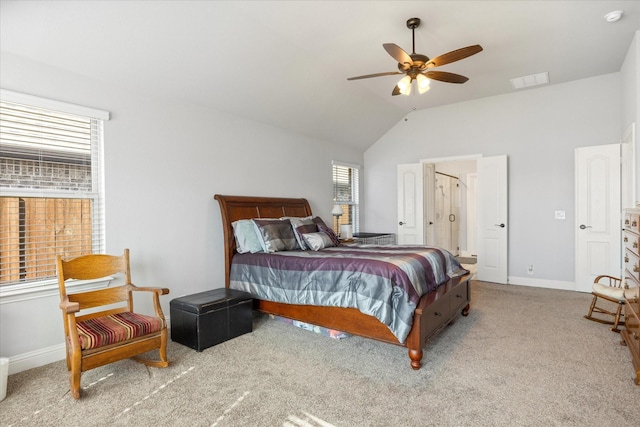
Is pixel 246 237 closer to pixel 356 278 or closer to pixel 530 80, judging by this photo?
pixel 356 278

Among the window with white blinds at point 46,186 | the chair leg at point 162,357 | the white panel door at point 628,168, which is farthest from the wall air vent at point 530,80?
the chair leg at point 162,357

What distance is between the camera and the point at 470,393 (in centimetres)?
229

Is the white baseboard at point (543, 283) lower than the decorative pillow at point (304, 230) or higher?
lower

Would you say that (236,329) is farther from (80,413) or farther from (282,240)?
(80,413)

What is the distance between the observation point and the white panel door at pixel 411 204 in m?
6.29

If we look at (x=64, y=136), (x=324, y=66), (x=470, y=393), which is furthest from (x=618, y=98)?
(x=64, y=136)

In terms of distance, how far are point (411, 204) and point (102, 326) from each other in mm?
5202

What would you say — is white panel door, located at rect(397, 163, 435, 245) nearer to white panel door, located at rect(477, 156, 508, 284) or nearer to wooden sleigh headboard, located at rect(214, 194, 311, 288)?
white panel door, located at rect(477, 156, 508, 284)

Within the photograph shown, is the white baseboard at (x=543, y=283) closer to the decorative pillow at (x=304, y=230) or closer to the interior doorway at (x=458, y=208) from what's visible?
the interior doorway at (x=458, y=208)

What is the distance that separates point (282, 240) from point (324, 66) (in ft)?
7.18

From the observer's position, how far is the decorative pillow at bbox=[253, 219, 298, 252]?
3920 millimetres

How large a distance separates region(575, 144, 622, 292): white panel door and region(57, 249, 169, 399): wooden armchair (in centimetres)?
545

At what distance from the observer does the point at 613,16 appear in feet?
10.9

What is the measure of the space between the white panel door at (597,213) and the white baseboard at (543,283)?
14 cm
